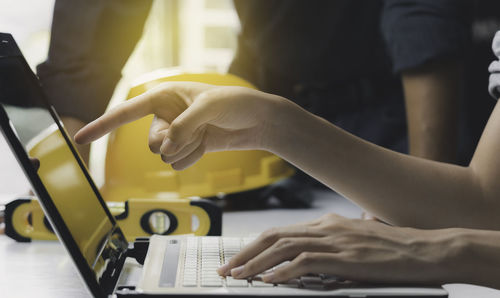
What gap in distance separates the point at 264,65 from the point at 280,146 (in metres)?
0.83

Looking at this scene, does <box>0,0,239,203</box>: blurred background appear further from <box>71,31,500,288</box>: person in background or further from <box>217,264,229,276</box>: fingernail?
<box>217,264,229,276</box>: fingernail

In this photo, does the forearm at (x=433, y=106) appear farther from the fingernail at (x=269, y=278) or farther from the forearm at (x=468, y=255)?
the fingernail at (x=269, y=278)

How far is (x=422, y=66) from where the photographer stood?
101cm

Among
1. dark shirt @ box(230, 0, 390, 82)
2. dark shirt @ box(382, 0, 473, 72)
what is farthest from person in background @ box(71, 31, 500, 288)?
dark shirt @ box(230, 0, 390, 82)

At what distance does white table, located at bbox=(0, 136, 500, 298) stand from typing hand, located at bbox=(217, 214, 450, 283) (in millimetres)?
113

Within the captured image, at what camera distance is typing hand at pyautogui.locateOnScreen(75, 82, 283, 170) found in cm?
55

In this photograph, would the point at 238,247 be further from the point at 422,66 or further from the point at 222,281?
the point at 422,66

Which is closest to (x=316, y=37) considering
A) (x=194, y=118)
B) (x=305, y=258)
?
(x=194, y=118)

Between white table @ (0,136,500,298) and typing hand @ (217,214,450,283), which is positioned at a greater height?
typing hand @ (217,214,450,283)

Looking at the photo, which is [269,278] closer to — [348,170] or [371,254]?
[371,254]

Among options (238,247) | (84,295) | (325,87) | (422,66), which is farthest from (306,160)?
(325,87)

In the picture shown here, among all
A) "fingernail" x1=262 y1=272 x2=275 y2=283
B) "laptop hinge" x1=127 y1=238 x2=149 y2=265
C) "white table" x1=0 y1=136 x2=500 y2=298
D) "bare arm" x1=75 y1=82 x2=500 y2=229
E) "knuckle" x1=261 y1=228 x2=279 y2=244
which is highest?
"bare arm" x1=75 y1=82 x2=500 y2=229

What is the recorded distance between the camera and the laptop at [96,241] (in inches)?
16.8

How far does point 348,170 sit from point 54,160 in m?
0.34
